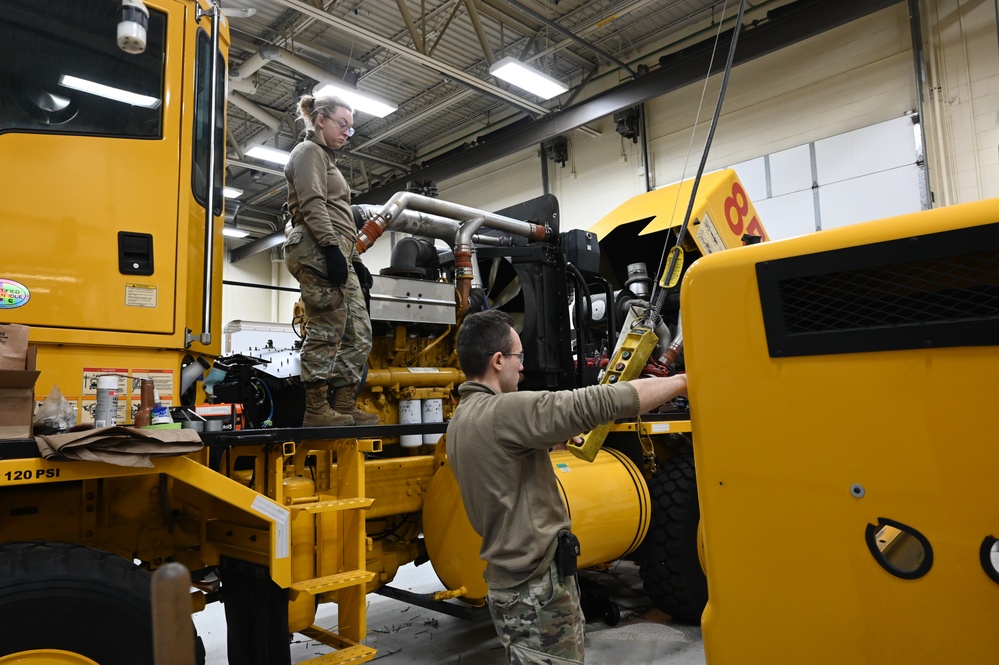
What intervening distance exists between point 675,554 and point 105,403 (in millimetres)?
3214

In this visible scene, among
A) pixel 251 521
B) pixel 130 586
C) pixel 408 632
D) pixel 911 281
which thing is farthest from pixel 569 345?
pixel 911 281

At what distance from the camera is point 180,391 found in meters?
2.75

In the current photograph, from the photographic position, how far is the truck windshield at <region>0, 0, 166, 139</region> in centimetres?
246

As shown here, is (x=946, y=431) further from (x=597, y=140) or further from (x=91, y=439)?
(x=597, y=140)

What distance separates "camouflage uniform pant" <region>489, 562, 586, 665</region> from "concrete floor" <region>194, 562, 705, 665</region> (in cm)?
194

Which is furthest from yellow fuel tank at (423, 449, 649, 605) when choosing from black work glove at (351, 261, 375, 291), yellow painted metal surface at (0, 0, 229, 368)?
yellow painted metal surface at (0, 0, 229, 368)

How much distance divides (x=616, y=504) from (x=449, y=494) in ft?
3.34

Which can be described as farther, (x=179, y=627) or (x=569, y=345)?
(x=569, y=345)

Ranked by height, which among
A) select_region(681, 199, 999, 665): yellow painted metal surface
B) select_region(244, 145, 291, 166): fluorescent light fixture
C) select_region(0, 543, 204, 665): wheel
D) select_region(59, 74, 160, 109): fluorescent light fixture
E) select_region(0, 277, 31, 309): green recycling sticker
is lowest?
select_region(0, 543, 204, 665): wheel

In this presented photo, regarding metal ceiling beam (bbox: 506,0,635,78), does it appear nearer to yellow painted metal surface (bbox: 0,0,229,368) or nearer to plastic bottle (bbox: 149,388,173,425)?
yellow painted metal surface (bbox: 0,0,229,368)

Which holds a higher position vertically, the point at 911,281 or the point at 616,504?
the point at 911,281

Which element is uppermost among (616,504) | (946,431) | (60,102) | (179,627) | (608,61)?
(608,61)

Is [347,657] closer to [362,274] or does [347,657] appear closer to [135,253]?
[135,253]

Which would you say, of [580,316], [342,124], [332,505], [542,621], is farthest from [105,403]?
[580,316]
